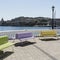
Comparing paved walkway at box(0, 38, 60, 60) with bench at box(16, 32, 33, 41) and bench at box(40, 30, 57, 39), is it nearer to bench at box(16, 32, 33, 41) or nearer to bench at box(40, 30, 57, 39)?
bench at box(16, 32, 33, 41)

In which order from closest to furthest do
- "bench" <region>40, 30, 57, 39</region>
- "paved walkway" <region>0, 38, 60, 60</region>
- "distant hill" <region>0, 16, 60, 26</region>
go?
"paved walkway" <region>0, 38, 60, 60</region> < "bench" <region>40, 30, 57, 39</region> < "distant hill" <region>0, 16, 60, 26</region>

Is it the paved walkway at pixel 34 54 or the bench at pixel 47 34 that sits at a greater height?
the bench at pixel 47 34

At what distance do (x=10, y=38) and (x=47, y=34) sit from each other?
288 cm

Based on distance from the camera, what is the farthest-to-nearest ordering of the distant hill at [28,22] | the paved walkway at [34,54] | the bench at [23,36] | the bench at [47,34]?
the distant hill at [28,22], the bench at [47,34], the bench at [23,36], the paved walkway at [34,54]

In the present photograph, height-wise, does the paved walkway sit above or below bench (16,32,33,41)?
A: below

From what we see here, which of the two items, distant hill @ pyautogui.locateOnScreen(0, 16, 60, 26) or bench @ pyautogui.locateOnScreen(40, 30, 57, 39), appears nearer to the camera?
bench @ pyautogui.locateOnScreen(40, 30, 57, 39)

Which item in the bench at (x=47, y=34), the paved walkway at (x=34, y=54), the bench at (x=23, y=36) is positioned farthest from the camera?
the bench at (x=47, y=34)

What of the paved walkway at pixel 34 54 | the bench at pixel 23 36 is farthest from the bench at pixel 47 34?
the paved walkway at pixel 34 54

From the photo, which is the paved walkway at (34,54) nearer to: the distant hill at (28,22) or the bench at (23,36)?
the bench at (23,36)

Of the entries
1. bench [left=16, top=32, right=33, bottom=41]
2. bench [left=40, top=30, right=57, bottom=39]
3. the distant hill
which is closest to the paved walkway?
bench [left=16, top=32, right=33, bottom=41]

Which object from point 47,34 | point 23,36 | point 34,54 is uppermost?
point 23,36

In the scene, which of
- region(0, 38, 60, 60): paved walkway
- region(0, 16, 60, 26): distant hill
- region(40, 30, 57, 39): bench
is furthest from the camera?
region(0, 16, 60, 26): distant hill

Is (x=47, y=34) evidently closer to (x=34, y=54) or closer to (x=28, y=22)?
(x=34, y=54)

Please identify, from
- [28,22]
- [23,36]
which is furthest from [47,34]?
[28,22]
